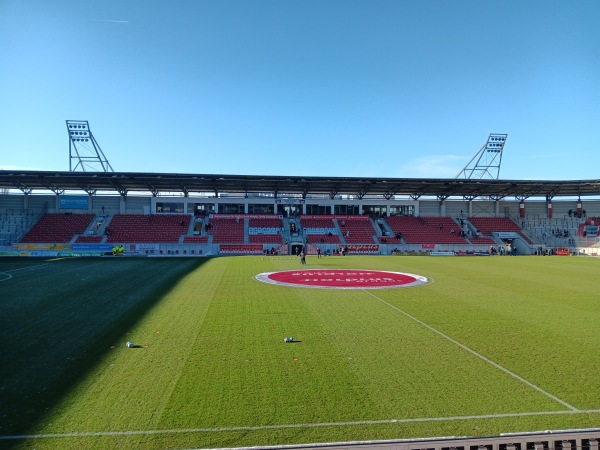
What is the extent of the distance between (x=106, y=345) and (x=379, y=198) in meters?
56.7

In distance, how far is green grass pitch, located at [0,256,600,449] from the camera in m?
5.74

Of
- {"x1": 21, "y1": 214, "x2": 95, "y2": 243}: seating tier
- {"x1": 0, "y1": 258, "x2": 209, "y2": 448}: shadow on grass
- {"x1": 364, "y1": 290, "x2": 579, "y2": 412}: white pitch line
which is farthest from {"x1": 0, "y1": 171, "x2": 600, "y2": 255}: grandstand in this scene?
{"x1": 364, "y1": 290, "x2": 579, "y2": 412}: white pitch line

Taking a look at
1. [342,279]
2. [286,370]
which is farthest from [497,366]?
[342,279]

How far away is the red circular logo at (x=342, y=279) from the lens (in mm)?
20797

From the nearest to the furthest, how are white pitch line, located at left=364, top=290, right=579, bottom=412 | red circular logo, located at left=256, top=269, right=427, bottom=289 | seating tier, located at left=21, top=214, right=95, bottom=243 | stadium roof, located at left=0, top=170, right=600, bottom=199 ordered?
white pitch line, located at left=364, top=290, right=579, bottom=412
red circular logo, located at left=256, top=269, right=427, bottom=289
seating tier, located at left=21, top=214, right=95, bottom=243
stadium roof, located at left=0, top=170, right=600, bottom=199

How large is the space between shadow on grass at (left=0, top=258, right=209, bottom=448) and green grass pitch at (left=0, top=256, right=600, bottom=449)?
5 cm

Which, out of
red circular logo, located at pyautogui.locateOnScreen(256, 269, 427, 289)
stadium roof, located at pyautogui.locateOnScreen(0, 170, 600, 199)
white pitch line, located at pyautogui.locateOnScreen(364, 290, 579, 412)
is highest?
stadium roof, located at pyautogui.locateOnScreen(0, 170, 600, 199)

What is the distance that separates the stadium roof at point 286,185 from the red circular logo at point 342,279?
28.3m

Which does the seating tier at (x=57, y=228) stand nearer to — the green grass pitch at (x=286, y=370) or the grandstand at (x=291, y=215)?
the grandstand at (x=291, y=215)

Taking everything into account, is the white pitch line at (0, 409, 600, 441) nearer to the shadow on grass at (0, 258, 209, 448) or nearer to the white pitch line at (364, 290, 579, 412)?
the shadow on grass at (0, 258, 209, 448)

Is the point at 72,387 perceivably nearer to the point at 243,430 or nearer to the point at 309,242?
the point at 243,430

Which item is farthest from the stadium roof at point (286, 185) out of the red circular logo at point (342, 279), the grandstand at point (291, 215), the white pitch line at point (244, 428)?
the white pitch line at point (244, 428)

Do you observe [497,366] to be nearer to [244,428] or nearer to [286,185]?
[244,428]

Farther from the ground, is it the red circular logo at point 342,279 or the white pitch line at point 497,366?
the white pitch line at point 497,366
